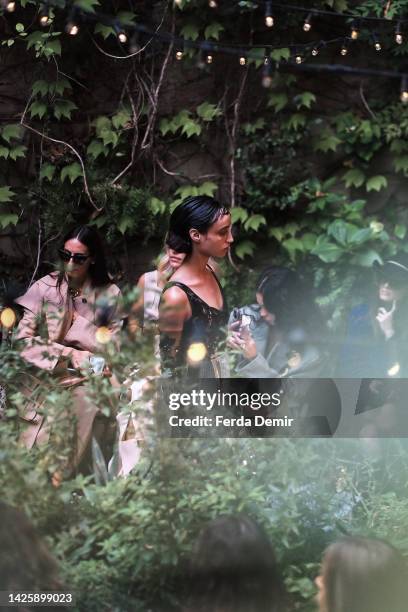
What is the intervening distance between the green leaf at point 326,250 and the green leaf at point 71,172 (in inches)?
63.7

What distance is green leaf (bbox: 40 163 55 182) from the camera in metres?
5.41

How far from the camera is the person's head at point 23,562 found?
6.84 ft

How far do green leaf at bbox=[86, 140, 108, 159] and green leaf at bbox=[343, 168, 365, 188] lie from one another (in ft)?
5.28

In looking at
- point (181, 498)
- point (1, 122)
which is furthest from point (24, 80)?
point (181, 498)

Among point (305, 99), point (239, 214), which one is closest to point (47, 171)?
point (239, 214)

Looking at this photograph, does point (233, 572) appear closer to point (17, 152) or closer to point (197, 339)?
point (197, 339)

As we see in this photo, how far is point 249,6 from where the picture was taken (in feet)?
Answer: 17.6

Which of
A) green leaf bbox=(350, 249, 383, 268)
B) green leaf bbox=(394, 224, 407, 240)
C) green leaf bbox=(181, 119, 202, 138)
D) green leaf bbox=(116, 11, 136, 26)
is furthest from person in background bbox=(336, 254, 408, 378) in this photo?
green leaf bbox=(116, 11, 136, 26)

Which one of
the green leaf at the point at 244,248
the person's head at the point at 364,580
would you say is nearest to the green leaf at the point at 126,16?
the green leaf at the point at 244,248

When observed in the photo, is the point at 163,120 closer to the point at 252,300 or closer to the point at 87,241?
the point at 252,300

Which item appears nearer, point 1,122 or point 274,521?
point 274,521

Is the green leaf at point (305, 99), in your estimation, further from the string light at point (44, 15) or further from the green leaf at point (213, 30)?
the string light at point (44, 15)

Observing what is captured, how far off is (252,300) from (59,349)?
2758 mm

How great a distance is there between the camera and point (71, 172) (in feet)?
17.8
